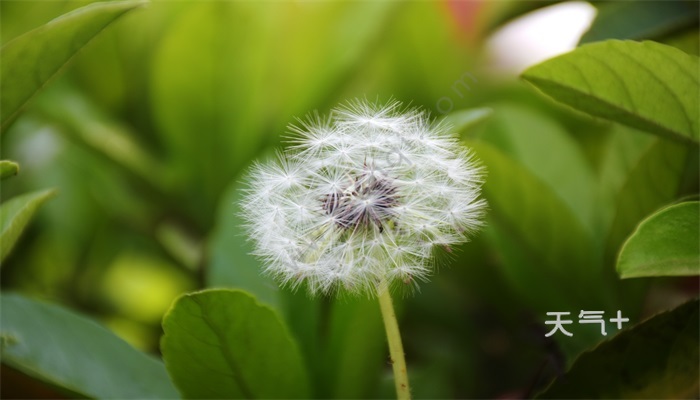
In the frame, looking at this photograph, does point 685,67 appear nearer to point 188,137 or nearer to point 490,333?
point 490,333

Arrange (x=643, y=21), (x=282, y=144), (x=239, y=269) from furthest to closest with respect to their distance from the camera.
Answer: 1. (x=282, y=144)
2. (x=643, y=21)
3. (x=239, y=269)

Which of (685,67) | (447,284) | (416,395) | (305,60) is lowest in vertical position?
(416,395)

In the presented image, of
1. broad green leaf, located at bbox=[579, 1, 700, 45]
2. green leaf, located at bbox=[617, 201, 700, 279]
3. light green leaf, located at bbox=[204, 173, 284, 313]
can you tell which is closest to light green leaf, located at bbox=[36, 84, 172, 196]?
light green leaf, located at bbox=[204, 173, 284, 313]

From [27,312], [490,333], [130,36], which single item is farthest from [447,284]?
[130,36]

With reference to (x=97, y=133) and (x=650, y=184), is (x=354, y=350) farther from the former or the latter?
(x=97, y=133)

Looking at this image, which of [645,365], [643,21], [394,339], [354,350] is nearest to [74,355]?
[354,350]

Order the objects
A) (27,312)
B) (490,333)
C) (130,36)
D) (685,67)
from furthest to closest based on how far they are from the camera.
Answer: (130,36), (490,333), (27,312), (685,67)
